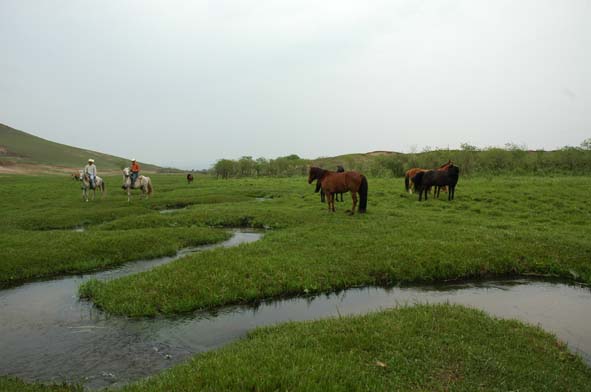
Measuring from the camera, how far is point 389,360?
5.27 metres

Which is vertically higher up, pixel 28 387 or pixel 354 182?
pixel 354 182

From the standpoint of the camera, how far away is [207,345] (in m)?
6.63

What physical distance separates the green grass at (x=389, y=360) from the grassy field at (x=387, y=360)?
0.05 feet

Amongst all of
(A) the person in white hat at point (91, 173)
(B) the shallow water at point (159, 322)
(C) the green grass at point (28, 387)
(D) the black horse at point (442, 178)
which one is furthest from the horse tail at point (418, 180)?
(A) the person in white hat at point (91, 173)

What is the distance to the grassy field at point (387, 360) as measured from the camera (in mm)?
4660

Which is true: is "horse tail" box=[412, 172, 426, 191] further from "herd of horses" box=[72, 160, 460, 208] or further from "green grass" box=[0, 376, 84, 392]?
"green grass" box=[0, 376, 84, 392]

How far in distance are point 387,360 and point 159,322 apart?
487 centimetres

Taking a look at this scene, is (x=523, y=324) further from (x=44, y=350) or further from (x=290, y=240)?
(x=44, y=350)

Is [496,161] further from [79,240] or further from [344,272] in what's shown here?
[79,240]

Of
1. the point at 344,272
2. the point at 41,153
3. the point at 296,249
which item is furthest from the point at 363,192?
the point at 41,153

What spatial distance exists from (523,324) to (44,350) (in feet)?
30.6

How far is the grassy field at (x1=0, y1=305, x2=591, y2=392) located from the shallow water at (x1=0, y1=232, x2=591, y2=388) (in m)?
0.77

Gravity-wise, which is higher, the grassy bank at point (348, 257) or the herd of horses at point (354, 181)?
the herd of horses at point (354, 181)

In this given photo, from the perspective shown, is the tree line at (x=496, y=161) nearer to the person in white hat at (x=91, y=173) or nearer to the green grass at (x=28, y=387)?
the person in white hat at (x=91, y=173)
